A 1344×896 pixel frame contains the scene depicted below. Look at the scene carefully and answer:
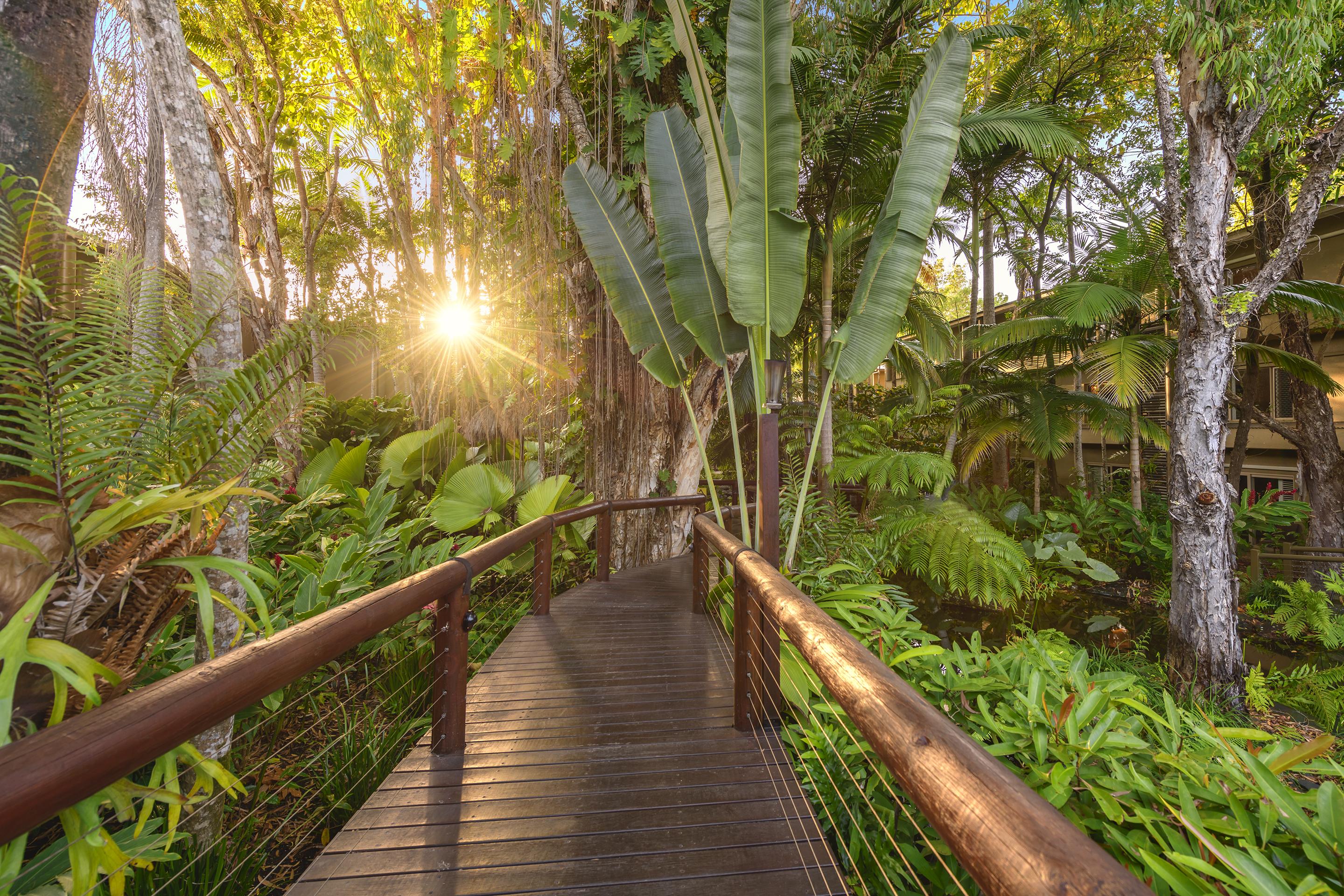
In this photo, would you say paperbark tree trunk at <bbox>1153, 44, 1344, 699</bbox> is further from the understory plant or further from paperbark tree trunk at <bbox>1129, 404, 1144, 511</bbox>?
the understory plant

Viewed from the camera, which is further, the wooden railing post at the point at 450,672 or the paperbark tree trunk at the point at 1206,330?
the paperbark tree trunk at the point at 1206,330

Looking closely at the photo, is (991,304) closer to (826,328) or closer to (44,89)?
(826,328)

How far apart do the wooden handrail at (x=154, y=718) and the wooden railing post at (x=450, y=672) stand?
51cm

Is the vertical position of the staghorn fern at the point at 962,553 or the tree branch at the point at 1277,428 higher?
the tree branch at the point at 1277,428

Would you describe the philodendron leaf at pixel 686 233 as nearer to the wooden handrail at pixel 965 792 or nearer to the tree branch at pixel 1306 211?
the wooden handrail at pixel 965 792

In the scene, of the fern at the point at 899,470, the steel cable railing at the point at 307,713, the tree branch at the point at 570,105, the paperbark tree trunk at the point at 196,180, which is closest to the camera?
the steel cable railing at the point at 307,713

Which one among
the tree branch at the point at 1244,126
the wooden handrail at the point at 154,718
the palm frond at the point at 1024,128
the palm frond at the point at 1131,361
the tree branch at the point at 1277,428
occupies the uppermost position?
the palm frond at the point at 1024,128

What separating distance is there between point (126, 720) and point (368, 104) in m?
4.39

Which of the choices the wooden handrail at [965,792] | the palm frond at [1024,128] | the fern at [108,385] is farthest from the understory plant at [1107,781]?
the palm frond at [1024,128]

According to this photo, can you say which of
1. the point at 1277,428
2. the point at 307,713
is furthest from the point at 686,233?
the point at 1277,428

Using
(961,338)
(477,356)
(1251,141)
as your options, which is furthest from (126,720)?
(961,338)

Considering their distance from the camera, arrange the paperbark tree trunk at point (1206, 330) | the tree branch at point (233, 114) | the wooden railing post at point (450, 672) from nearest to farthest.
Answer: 1. the wooden railing post at point (450, 672)
2. the paperbark tree trunk at point (1206, 330)
3. the tree branch at point (233, 114)

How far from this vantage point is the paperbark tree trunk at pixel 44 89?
139 cm

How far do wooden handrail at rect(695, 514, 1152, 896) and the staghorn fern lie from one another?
4.76 metres
